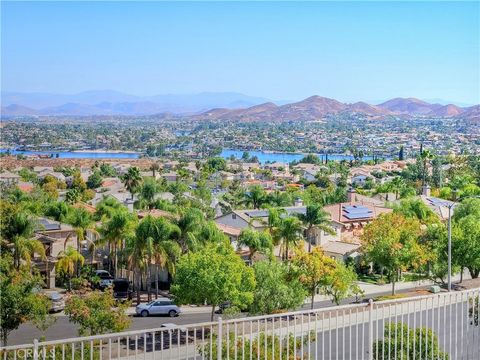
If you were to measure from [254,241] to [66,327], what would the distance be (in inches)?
439

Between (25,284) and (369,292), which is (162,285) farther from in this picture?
(25,284)

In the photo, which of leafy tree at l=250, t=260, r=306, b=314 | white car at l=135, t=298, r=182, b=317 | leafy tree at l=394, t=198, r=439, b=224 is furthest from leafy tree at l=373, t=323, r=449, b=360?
leafy tree at l=394, t=198, r=439, b=224

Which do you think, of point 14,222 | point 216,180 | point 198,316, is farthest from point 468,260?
point 216,180

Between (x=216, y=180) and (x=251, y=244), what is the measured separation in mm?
63500

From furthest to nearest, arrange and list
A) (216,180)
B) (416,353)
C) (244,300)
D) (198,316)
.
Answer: (216,180)
(198,316)
(244,300)
(416,353)

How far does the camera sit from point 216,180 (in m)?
96.5

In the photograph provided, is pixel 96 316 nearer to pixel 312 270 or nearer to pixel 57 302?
pixel 312 270

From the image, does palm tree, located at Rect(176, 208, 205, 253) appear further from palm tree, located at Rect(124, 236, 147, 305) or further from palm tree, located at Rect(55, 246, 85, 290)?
palm tree, located at Rect(55, 246, 85, 290)

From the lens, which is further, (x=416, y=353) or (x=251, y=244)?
(x=251, y=244)

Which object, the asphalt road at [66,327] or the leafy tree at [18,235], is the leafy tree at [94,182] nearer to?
the leafy tree at [18,235]

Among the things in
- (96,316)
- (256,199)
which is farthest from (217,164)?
(96,316)

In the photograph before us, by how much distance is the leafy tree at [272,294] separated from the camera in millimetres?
21609

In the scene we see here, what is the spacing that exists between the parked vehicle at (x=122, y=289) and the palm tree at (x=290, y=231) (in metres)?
7.84

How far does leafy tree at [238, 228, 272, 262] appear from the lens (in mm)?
33156
